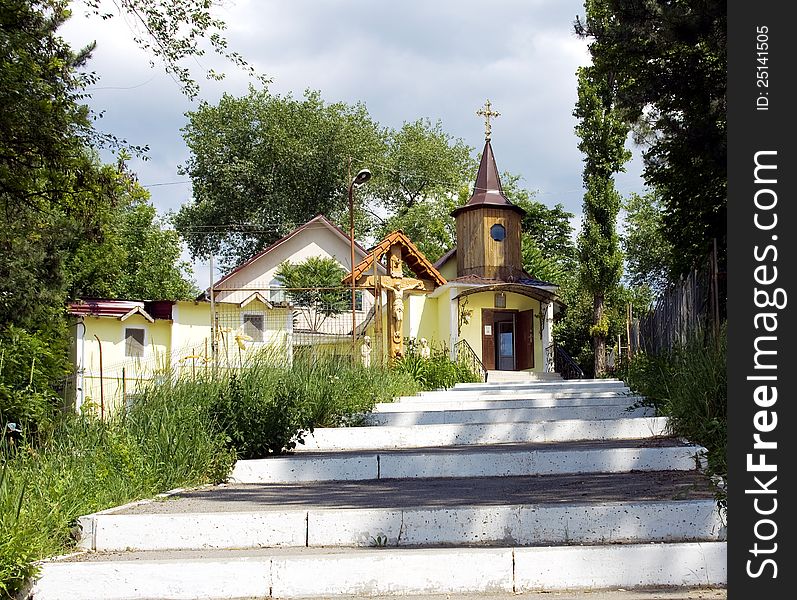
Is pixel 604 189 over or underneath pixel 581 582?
over

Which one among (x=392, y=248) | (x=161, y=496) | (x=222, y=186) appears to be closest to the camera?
(x=161, y=496)

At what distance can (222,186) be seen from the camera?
4519 cm

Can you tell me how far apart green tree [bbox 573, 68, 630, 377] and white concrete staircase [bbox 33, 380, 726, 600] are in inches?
809

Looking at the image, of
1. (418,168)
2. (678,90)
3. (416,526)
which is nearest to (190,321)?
(678,90)

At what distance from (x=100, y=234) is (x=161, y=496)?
8085 mm

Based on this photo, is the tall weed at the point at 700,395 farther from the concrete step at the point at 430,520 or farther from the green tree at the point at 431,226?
the green tree at the point at 431,226

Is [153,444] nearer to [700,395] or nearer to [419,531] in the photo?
[419,531]

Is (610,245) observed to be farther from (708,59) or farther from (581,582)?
(581,582)

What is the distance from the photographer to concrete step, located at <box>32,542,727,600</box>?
4.00 meters

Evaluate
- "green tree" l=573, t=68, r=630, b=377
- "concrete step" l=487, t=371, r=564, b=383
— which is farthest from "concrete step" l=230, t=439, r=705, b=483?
"green tree" l=573, t=68, r=630, b=377

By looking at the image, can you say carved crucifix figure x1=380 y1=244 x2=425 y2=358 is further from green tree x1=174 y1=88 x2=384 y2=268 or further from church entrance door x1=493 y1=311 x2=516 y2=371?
green tree x1=174 y1=88 x2=384 y2=268

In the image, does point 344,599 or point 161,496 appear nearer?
point 344,599

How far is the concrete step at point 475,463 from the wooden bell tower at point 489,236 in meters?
21.5

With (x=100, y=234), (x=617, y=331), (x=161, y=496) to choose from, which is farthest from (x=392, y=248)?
(x=617, y=331)
